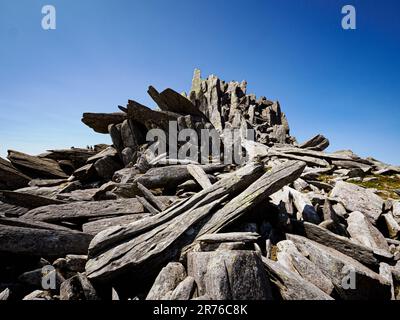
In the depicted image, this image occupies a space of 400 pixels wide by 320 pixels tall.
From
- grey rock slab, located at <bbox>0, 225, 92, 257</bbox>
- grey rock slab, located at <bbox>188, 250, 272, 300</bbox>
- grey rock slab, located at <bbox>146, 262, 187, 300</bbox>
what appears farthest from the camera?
grey rock slab, located at <bbox>0, 225, 92, 257</bbox>

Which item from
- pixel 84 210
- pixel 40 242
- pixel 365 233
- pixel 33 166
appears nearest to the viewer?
pixel 40 242

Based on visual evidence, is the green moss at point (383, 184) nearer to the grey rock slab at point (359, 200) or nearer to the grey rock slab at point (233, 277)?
the grey rock slab at point (359, 200)

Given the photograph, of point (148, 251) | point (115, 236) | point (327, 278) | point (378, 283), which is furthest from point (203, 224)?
point (378, 283)

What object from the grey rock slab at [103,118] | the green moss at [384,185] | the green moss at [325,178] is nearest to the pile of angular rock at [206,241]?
the green moss at [384,185]

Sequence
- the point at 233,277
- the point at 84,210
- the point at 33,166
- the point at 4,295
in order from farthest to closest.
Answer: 1. the point at 33,166
2. the point at 84,210
3. the point at 4,295
4. the point at 233,277

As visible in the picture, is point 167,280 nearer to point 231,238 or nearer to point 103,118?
point 231,238

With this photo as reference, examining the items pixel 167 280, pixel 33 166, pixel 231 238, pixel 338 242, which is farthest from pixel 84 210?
pixel 33 166

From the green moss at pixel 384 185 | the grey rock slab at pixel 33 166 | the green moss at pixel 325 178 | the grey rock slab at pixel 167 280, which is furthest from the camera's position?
the grey rock slab at pixel 33 166

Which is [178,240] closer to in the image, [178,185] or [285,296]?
[285,296]

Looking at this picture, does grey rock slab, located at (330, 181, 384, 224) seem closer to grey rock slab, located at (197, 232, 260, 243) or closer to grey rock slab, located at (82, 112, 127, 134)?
grey rock slab, located at (197, 232, 260, 243)

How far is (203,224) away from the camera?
932 centimetres

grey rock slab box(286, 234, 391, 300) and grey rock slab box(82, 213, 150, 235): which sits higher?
grey rock slab box(82, 213, 150, 235)

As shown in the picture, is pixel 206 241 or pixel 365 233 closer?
pixel 206 241

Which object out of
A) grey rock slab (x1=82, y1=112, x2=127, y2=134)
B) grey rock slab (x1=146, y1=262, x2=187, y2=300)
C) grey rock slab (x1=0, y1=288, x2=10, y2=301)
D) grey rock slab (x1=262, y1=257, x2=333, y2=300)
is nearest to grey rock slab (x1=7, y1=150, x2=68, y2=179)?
grey rock slab (x1=82, y1=112, x2=127, y2=134)
